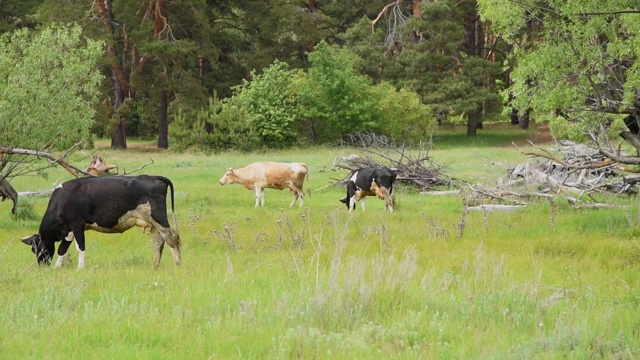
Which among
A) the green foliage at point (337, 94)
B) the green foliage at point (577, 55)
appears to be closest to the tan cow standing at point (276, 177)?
the green foliage at point (577, 55)

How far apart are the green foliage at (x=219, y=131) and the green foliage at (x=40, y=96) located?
2198 cm

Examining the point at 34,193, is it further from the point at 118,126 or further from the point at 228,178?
the point at 118,126

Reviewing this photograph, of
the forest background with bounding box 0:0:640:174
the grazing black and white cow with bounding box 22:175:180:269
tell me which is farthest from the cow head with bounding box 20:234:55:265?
the forest background with bounding box 0:0:640:174

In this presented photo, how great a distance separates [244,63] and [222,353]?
48764 millimetres

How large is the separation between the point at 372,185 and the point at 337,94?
28.5 metres

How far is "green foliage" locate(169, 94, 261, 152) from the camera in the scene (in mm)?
43906

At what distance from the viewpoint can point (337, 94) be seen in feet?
152

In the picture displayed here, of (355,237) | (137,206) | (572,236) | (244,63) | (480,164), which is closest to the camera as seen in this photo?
(137,206)

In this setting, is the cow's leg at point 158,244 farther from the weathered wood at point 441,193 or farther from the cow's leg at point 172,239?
the weathered wood at point 441,193

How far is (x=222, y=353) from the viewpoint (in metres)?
5.61

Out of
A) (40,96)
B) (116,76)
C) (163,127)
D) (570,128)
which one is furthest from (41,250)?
(116,76)

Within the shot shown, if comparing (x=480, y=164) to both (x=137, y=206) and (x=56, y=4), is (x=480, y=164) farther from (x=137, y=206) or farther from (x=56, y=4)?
(x=56, y=4)

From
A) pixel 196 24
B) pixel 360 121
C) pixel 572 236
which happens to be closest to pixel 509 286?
pixel 572 236

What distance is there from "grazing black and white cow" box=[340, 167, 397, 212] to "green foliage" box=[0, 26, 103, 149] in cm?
771
